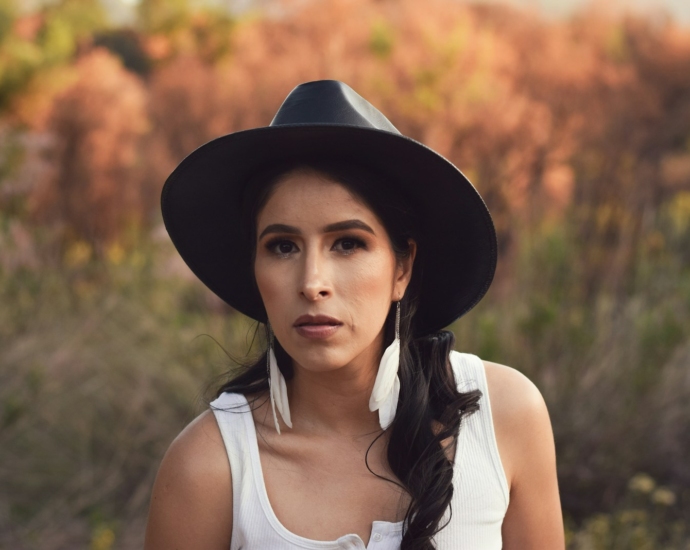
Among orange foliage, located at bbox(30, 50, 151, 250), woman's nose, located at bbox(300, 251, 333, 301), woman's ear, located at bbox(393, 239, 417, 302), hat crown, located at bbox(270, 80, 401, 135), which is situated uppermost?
orange foliage, located at bbox(30, 50, 151, 250)

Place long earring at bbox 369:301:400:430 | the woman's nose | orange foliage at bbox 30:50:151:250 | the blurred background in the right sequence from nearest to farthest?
the woman's nose, long earring at bbox 369:301:400:430, the blurred background, orange foliage at bbox 30:50:151:250

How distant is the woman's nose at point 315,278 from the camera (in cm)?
193

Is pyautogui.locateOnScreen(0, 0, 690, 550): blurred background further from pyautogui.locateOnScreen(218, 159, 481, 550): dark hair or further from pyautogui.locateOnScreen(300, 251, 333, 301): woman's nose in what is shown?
pyautogui.locateOnScreen(300, 251, 333, 301): woman's nose

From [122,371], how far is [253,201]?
365 cm

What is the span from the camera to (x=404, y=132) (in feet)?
33.4

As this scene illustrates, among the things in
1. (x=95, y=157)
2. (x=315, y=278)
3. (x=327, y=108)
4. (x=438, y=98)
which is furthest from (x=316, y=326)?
(x=95, y=157)

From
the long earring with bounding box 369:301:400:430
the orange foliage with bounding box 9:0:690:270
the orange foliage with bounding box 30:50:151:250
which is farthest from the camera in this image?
the orange foliage with bounding box 30:50:151:250

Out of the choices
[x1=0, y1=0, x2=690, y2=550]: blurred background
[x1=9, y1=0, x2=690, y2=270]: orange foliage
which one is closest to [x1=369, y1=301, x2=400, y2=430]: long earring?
[x1=0, y1=0, x2=690, y2=550]: blurred background

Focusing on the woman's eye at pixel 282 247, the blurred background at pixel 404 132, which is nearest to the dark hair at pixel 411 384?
the woman's eye at pixel 282 247

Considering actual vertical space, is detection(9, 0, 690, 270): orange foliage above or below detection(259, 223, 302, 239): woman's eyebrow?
above

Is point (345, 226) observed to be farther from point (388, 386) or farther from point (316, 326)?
point (388, 386)

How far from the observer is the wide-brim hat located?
1990mm

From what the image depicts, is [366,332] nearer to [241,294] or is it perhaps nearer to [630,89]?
[241,294]

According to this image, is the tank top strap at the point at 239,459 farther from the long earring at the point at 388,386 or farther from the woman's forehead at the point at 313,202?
the woman's forehead at the point at 313,202
